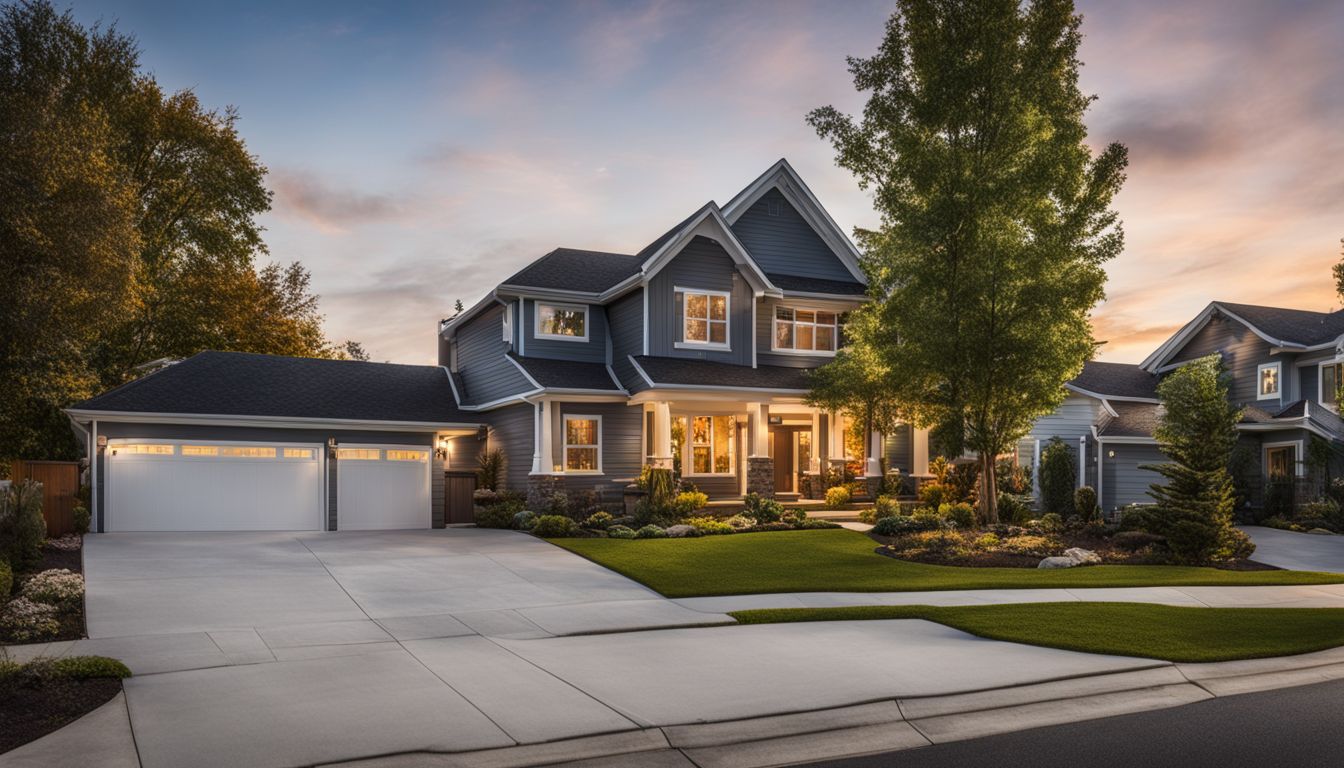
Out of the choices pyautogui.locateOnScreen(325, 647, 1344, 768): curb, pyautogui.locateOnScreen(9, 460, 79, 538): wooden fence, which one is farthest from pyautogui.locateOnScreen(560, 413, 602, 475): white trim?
pyautogui.locateOnScreen(325, 647, 1344, 768): curb

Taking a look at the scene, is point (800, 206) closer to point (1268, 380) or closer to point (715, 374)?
point (715, 374)

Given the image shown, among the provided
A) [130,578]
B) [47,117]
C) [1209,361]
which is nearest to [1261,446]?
[1209,361]

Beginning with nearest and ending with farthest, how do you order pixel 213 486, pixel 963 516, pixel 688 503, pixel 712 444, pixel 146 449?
pixel 146 449 < pixel 213 486 < pixel 963 516 < pixel 688 503 < pixel 712 444

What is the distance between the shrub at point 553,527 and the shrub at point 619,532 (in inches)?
34.3

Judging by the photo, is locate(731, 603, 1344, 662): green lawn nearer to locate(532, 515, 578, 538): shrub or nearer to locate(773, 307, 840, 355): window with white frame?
locate(532, 515, 578, 538): shrub

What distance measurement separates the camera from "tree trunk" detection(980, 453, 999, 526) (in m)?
21.7

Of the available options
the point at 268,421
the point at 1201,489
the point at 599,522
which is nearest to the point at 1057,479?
the point at 1201,489

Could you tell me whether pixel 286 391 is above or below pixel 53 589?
above

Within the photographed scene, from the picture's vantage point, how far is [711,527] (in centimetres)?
2198

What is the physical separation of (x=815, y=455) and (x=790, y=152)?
31.4ft

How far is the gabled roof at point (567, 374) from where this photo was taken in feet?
81.3

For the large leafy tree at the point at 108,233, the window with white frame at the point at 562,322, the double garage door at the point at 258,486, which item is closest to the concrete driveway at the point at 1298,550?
the window with white frame at the point at 562,322

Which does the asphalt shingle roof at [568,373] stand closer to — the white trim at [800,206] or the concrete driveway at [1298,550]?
the white trim at [800,206]

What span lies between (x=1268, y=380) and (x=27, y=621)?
110ft
